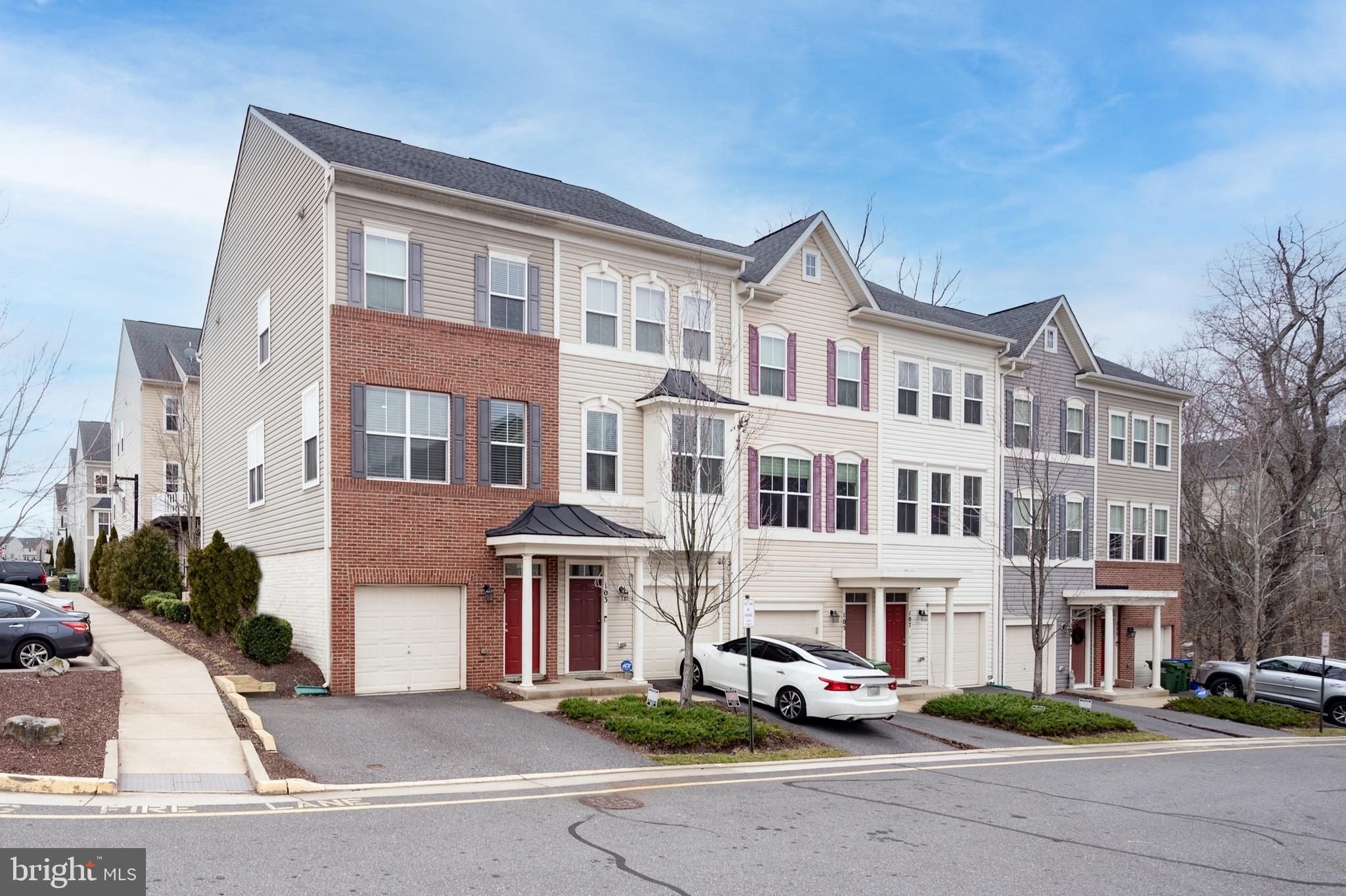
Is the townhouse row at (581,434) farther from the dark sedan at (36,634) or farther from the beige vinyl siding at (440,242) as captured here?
the dark sedan at (36,634)

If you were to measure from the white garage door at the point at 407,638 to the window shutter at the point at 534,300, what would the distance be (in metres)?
5.52

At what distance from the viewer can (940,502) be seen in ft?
94.6

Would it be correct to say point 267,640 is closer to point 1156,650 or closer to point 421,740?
point 421,740

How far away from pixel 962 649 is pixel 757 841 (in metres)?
20.7

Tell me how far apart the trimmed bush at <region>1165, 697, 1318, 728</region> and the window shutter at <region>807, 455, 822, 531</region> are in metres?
10.9

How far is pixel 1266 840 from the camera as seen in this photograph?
11.0 meters

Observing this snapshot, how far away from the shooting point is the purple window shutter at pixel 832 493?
26219 millimetres

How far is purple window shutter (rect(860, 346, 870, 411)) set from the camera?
27.2 m

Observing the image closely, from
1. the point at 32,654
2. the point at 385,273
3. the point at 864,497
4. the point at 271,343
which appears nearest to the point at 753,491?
the point at 864,497

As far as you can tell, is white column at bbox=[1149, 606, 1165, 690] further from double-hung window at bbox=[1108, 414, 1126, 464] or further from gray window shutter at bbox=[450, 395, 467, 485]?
gray window shutter at bbox=[450, 395, 467, 485]

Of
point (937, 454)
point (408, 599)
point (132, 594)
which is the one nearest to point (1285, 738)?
point (937, 454)

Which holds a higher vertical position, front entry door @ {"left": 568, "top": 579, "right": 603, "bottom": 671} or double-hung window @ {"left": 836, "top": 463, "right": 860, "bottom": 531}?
double-hung window @ {"left": 836, "top": 463, "right": 860, "bottom": 531}

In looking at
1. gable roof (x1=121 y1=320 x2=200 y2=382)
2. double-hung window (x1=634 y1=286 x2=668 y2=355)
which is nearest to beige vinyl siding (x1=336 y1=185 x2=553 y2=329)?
double-hung window (x1=634 y1=286 x2=668 y2=355)

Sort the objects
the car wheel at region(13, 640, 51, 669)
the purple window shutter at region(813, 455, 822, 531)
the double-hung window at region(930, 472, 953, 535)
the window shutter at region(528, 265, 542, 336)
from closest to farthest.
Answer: the car wheel at region(13, 640, 51, 669), the window shutter at region(528, 265, 542, 336), the purple window shutter at region(813, 455, 822, 531), the double-hung window at region(930, 472, 953, 535)
